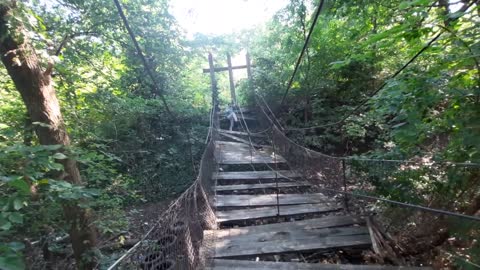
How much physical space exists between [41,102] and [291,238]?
8.10 ft

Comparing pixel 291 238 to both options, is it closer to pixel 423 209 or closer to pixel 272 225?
pixel 272 225

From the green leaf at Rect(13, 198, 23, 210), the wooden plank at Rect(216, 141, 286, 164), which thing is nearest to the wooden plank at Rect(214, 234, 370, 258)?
the green leaf at Rect(13, 198, 23, 210)

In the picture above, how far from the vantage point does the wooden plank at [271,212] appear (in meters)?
3.15

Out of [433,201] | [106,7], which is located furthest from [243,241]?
[106,7]

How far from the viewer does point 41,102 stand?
244 cm

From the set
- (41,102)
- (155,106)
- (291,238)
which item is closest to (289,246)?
(291,238)

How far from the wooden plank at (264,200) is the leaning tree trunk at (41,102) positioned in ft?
4.67

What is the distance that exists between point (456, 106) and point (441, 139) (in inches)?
46.6

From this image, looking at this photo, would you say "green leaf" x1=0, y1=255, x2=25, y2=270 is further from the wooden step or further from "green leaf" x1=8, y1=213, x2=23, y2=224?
the wooden step

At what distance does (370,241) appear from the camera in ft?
8.03

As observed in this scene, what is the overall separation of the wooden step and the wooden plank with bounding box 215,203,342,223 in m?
0.28

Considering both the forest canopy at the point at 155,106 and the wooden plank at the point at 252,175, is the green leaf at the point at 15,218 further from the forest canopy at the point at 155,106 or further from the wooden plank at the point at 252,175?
the wooden plank at the point at 252,175

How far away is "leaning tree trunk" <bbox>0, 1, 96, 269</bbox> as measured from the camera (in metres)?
2.23

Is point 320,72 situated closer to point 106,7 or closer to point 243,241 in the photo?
point 106,7
